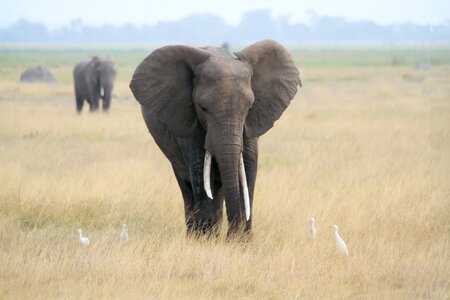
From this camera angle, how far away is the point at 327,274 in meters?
7.27

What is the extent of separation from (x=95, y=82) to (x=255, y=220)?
17.2 metres

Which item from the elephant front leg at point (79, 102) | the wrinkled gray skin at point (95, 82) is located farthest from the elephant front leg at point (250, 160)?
the elephant front leg at point (79, 102)

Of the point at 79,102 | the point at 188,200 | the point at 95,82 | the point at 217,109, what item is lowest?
the point at 79,102

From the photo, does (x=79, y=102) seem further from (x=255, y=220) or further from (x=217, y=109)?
(x=217, y=109)

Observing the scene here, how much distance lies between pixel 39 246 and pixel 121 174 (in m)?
4.54

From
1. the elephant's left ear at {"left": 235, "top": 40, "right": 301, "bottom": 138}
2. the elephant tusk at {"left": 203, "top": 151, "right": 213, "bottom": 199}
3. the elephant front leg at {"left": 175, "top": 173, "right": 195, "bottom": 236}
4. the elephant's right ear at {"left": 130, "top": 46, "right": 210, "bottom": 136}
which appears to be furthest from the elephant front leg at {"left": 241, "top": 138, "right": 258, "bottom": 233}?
the elephant front leg at {"left": 175, "top": 173, "right": 195, "bottom": 236}

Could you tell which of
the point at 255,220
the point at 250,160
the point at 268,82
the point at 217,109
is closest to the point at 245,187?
the point at 250,160

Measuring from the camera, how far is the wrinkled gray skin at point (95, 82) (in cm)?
2556

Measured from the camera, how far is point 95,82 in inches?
1024

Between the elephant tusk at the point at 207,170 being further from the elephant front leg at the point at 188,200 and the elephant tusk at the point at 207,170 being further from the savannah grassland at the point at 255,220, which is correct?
the elephant front leg at the point at 188,200

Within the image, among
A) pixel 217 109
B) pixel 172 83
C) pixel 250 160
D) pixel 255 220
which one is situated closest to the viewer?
pixel 217 109

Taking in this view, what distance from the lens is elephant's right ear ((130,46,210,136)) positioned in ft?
26.6

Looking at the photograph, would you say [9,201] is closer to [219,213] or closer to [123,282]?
[219,213]

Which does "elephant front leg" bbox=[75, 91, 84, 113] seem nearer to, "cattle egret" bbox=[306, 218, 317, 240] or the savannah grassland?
the savannah grassland
